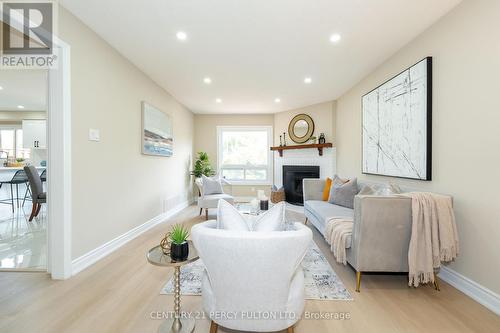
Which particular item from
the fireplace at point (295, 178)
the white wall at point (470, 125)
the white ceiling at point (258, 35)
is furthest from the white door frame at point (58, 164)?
the fireplace at point (295, 178)

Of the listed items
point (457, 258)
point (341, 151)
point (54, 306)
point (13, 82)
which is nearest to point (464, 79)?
point (457, 258)

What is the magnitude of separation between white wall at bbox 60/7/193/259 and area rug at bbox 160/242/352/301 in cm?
117

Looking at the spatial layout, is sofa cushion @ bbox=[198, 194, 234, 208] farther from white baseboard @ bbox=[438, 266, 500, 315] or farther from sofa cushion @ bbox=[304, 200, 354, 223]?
white baseboard @ bbox=[438, 266, 500, 315]

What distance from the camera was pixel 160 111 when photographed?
14.2 ft

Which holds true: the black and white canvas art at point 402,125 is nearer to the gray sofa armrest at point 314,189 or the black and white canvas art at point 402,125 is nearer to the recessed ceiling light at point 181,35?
the gray sofa armrest at point 314,189

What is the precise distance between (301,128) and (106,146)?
4436 mm

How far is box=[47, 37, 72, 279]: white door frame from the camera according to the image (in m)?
2.18

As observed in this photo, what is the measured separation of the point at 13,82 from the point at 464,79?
265 inches

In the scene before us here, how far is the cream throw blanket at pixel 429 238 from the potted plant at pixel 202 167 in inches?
198

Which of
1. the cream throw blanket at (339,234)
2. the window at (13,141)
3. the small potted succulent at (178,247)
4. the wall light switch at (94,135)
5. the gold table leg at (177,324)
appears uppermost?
the window at (13,141)

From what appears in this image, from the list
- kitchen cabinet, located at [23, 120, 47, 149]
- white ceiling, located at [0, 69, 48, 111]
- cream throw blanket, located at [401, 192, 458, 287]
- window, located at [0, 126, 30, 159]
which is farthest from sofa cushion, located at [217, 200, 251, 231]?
window, located at [0, 126, 30, 159]

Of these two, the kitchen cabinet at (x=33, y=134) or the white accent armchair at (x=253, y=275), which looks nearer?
the white accent armchair at (x=253, y=275)

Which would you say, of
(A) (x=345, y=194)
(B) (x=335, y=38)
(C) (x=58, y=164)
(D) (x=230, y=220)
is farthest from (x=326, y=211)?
(C) (x=58, y=164)

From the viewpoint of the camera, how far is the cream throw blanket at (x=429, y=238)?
76.0 inches
